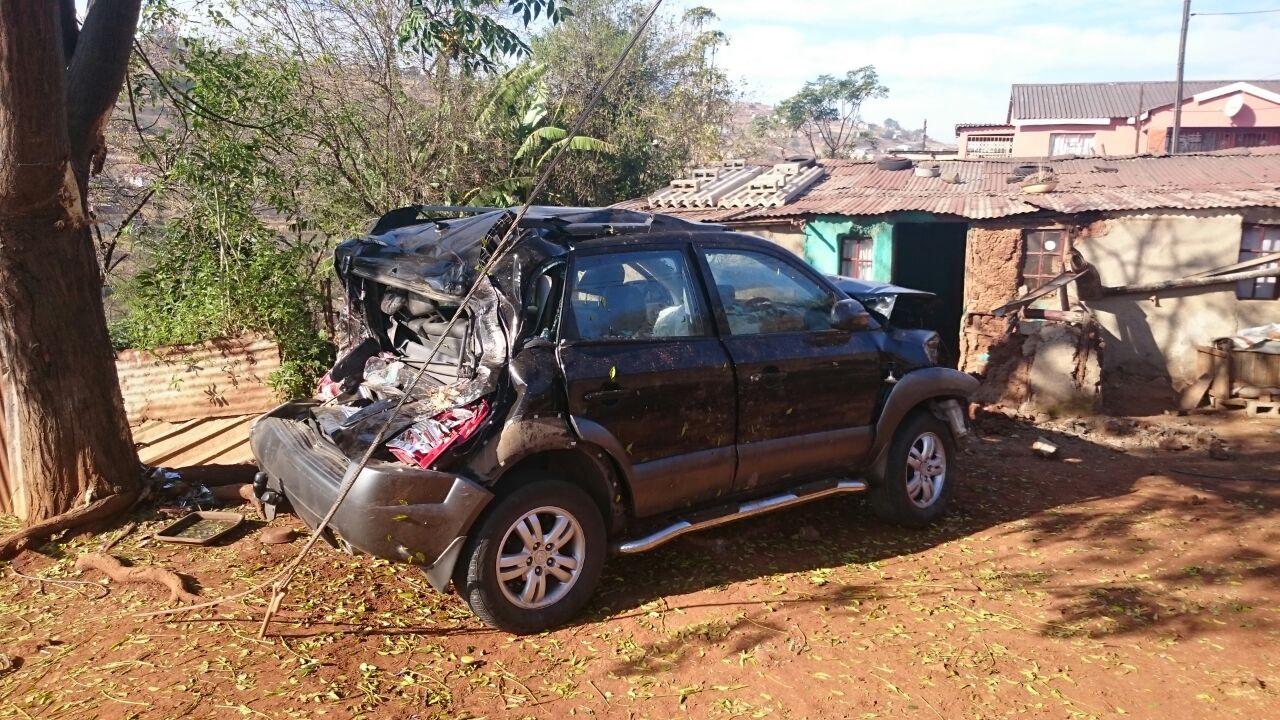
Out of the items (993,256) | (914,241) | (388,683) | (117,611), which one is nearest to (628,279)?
(388,683)

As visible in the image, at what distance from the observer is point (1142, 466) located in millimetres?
7598

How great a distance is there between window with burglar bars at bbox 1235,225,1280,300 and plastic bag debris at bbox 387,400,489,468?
37.4ft

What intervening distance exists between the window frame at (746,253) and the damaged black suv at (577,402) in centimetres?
1

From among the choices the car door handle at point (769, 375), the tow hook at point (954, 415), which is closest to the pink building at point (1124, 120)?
the tow hook at point (954, 415)

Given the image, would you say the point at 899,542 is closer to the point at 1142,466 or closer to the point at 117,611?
the point at 1142,466

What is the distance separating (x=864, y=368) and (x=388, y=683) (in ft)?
10.5

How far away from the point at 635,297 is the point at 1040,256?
9.47 m

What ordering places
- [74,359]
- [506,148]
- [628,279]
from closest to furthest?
[628,279] → [74,359] → [506,148]

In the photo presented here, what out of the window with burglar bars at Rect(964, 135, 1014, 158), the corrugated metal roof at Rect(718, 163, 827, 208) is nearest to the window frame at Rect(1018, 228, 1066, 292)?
the corrugated metal roof at Rect(718, 163, 827, 208)

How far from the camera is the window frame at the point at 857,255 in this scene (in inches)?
510

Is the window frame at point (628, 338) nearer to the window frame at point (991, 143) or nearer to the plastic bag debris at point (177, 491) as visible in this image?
the plastic bag debris at point (177, 491)

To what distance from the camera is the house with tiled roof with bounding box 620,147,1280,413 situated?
33.7ft

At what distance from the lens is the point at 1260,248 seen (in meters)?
11.1

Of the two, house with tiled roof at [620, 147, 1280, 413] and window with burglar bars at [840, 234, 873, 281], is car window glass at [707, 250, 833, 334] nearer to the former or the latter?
house with tiled roof at [620, 147, 1280, 413]
